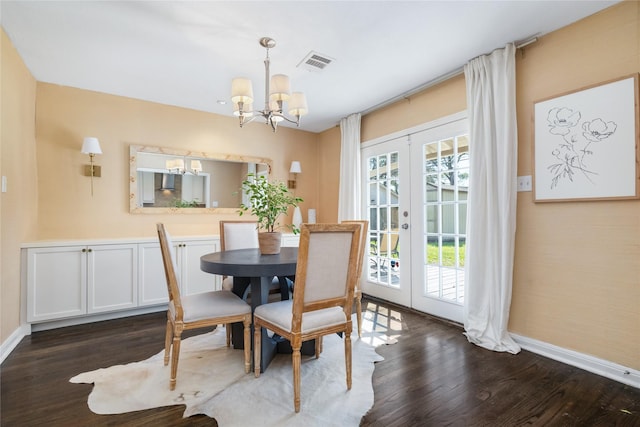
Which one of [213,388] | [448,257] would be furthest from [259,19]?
[448,257]

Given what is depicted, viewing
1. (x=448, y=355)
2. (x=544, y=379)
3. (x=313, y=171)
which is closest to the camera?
(x=544, y=379)

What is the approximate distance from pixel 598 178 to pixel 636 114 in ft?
1.41

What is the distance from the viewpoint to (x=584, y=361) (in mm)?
2137

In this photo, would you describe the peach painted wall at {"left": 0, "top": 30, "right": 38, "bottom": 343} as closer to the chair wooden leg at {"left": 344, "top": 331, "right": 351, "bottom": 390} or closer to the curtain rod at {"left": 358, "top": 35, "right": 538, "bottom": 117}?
the chair wooden leg at {"left": 344, "top": 331, "right": 351, "bottom": 390}

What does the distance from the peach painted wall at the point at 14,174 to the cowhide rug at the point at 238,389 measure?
1.12m

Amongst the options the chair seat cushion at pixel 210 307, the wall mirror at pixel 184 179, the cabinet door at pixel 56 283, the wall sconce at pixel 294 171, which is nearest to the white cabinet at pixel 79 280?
the cabinet door at pixel 56 283

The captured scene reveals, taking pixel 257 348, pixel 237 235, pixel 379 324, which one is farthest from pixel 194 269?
pixel 379 324

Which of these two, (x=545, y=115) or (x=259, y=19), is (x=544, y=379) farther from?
(x=259, y=19)

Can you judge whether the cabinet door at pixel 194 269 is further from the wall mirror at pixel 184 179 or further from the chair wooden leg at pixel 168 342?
the chair wooden leg at pixel 168 342

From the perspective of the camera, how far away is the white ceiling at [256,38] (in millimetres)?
2084

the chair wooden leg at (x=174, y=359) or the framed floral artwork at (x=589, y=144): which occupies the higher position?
the framed floral artwork at (x=589, y=144)

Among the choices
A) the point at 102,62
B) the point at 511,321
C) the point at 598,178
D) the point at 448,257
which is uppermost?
the point at 102,62

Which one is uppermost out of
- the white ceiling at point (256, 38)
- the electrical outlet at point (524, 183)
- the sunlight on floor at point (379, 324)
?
the white ceiling at point (256, 38)

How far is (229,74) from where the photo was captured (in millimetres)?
3031
